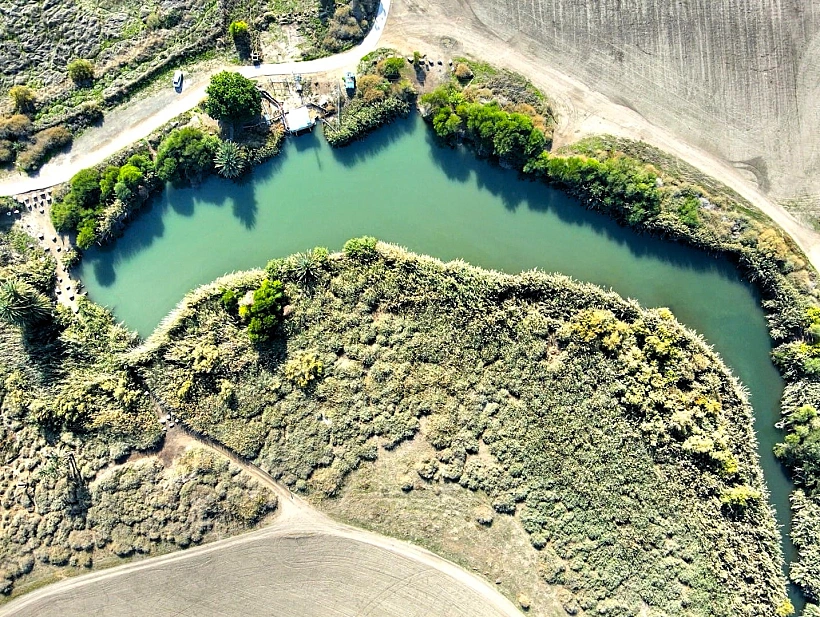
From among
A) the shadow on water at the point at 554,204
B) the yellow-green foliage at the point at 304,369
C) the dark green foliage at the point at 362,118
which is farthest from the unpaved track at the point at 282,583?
the dark green foliage at the point at 362,118

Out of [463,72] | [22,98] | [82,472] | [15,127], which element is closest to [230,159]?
[15,127]

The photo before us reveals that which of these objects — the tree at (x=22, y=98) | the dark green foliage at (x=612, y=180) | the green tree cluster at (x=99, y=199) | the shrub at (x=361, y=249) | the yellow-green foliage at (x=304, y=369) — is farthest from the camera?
the tree at (x=22, y=98)

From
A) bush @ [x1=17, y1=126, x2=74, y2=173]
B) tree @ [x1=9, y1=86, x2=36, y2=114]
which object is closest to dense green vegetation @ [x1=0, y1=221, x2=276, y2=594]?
bush @ [x1=17, y1=126, x2=74, y2=173]

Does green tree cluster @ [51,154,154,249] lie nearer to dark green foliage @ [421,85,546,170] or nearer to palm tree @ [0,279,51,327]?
palm tree @ [0,279,51,327]

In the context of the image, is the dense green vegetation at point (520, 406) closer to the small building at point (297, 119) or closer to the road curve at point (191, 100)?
the small building at point (297, 119)

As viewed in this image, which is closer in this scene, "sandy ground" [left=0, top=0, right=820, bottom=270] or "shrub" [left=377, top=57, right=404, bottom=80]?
"shrub" [left=377, top=57, right=404, bottom=80]

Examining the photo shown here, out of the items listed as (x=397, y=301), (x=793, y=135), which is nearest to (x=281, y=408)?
(x=397, y=301)

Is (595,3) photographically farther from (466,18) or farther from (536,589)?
(536,589)
